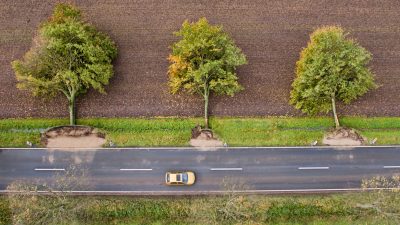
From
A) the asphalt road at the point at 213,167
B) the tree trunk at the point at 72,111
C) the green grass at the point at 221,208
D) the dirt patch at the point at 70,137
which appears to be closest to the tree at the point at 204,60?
the asphalt road at the point at 213,167

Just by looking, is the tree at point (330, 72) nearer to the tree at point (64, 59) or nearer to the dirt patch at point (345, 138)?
the dirt patch at point (345, 138)

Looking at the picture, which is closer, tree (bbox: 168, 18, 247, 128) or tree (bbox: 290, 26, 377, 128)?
tree (bbox: 290, 26, 377, 128)

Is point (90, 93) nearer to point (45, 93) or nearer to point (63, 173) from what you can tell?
point (45, 93)

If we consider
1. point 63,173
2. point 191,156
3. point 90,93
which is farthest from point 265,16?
point 63,173

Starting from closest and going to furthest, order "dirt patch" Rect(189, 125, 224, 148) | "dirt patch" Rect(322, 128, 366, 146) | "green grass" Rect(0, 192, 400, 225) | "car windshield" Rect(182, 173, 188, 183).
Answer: "green grass" Rect(0, 192, 400, 225), "car windshield" Rect(182, 173, 188, 183), "dirt patch" Rect(189, 125, 224, 148), "dirt patch" Rect(322, 128, 366, 146)

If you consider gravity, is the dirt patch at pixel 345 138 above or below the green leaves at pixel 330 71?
below

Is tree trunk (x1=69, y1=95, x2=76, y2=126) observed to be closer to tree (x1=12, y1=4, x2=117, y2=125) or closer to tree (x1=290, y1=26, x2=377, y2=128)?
tree (x1=12, y1=4, x2=117, y2=125)

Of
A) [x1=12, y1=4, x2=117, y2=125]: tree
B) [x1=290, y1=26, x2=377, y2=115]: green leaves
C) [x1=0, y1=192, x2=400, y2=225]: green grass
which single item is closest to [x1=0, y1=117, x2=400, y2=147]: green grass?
[x1=290, y1=26, x2=377, y2=115]: green leaves
